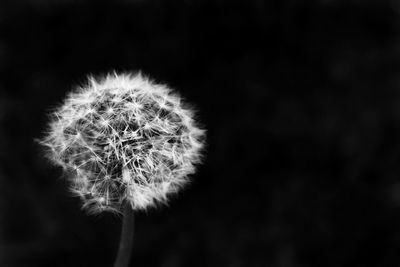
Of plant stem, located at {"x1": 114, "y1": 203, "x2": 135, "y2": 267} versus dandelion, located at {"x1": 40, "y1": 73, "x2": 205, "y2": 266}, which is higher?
dandelion, located at {"x1": 40, "y1": 73, "x2": 205, "y2": 266}

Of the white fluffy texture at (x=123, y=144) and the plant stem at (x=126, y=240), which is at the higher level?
the white fluffy texture at (x=123, y=144)

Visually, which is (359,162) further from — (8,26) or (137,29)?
(8,26)

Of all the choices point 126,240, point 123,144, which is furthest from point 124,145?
point 126,240

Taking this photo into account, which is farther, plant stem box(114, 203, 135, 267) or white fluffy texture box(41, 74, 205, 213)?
white fluffy texture box(41, 74, 205, 213)

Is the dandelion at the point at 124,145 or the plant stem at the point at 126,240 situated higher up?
the dandelion at the point at 124,145

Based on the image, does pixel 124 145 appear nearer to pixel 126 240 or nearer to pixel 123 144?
pixel 123 144

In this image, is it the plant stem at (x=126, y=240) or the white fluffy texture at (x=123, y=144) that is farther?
the white fluffy texture at (x=123, y=144)

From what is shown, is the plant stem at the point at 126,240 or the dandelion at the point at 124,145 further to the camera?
the dandelion at the point at 124,145

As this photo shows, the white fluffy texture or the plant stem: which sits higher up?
the white fluffy texture
